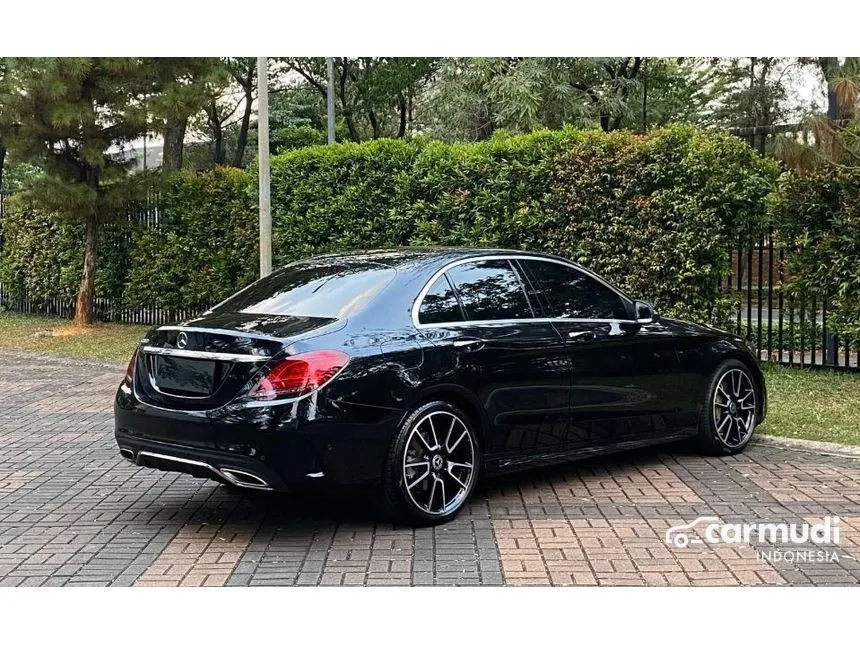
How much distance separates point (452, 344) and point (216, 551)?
1.77m

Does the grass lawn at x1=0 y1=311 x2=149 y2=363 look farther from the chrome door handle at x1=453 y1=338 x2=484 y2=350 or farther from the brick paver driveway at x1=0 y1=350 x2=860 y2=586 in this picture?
the chrome door handle at x1=453 y1=338 x2=484 y2=350

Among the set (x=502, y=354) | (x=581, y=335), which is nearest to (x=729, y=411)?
(x=581, y=335)

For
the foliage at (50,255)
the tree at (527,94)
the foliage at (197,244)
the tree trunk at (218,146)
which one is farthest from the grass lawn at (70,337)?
the tree trunk at (218,146)

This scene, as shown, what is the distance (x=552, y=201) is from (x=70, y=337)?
987cm

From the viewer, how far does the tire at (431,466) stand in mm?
5258

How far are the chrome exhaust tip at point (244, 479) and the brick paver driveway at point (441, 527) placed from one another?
14.4 inches

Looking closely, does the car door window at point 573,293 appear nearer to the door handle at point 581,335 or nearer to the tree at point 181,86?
the door handle at point 581,335

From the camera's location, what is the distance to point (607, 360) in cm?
645

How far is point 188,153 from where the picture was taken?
44.1m

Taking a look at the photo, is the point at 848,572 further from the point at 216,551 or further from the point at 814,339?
the point at 814,339

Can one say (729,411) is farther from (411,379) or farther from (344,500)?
(344,500)

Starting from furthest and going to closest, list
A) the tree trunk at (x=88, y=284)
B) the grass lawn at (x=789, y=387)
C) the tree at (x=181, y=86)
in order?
the tree trunk at (x=88, y=284), the tree at (x=181, y=86), the grass lawn at (x=789, y=387)

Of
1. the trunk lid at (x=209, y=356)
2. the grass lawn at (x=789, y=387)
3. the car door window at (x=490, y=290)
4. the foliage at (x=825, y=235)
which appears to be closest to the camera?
the trunk lid at (x=209, y=356)

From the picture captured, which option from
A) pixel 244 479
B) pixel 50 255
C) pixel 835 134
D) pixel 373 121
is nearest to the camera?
pixel 244 479
